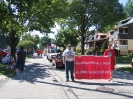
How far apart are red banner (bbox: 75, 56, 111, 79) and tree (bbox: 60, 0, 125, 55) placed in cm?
2524

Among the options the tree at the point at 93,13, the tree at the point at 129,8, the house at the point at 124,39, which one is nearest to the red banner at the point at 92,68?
the tree at the point at 93,13

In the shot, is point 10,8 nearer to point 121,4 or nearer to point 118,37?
point 121,4

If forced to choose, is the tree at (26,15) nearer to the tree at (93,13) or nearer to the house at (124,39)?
the tree at (93,13)

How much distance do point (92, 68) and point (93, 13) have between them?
96.2ft

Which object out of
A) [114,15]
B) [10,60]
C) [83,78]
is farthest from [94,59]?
[114,15]

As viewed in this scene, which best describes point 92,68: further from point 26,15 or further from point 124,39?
point 124,39

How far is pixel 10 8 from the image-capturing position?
15.5 m

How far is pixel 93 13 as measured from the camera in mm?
40344

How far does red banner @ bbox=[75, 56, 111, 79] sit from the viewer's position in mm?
11961

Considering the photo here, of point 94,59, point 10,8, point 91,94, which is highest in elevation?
point 10,8

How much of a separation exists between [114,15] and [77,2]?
22.5 ft

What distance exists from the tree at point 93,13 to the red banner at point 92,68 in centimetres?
2524

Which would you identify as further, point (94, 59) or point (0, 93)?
point (94, 59)

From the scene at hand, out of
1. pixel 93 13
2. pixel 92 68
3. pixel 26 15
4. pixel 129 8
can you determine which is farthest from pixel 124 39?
pixel 92 68
